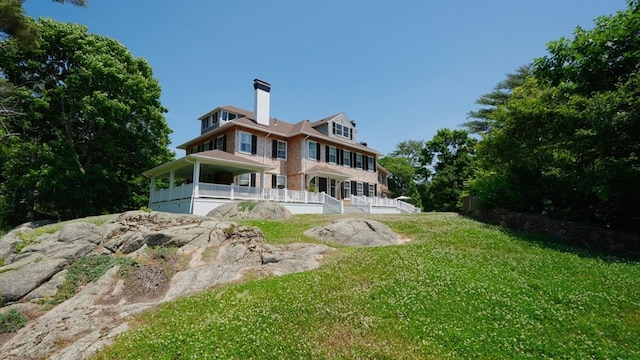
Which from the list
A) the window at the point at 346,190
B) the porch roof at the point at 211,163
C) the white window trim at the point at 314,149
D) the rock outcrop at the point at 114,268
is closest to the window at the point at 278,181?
the white window trim at the point at 314,149

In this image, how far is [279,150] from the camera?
28.2 meters

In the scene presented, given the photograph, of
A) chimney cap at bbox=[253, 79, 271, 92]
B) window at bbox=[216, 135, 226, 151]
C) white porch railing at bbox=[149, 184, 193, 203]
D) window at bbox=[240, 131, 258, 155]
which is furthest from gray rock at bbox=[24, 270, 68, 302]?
chimney cap at bbox=[253, 79, 271, 92]

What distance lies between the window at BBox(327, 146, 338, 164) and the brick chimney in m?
6.24

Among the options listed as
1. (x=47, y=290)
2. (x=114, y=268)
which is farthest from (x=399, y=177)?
(x=47, y=290)

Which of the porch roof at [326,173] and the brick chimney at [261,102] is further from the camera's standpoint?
the brick chimney at [261,102]

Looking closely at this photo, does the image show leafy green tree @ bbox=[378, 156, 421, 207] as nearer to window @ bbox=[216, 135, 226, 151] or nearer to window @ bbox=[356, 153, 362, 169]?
window @ bbox=[356, 153, 362, 169]

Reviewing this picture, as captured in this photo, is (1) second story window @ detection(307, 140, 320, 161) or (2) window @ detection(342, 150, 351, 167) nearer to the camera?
(1) second story window @ detection(307, 140, 320, 161)

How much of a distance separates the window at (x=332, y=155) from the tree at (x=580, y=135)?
1537 cm

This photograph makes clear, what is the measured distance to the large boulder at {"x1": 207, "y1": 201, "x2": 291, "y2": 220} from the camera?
18031 mm

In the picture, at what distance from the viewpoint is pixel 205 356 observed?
16.1 feet

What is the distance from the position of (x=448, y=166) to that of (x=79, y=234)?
3217cm

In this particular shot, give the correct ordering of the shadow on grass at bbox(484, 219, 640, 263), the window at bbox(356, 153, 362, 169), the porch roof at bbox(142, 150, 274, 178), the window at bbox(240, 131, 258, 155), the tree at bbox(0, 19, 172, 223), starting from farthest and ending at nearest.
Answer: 1. the window at bbox(356, 153, 362, 169)
2. the window at bbox(240, 131, 258, 155)
3. the tree at bbox(0, 19, 172, 223)
4. the porch roof at bbox(142, 150, 274, 178)
5. the shadow on grass at bbox(484, 219, 640, 263)

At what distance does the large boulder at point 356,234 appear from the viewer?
1265 cm

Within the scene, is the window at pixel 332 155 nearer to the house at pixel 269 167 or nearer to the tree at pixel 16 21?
the house at pixel 269 167
